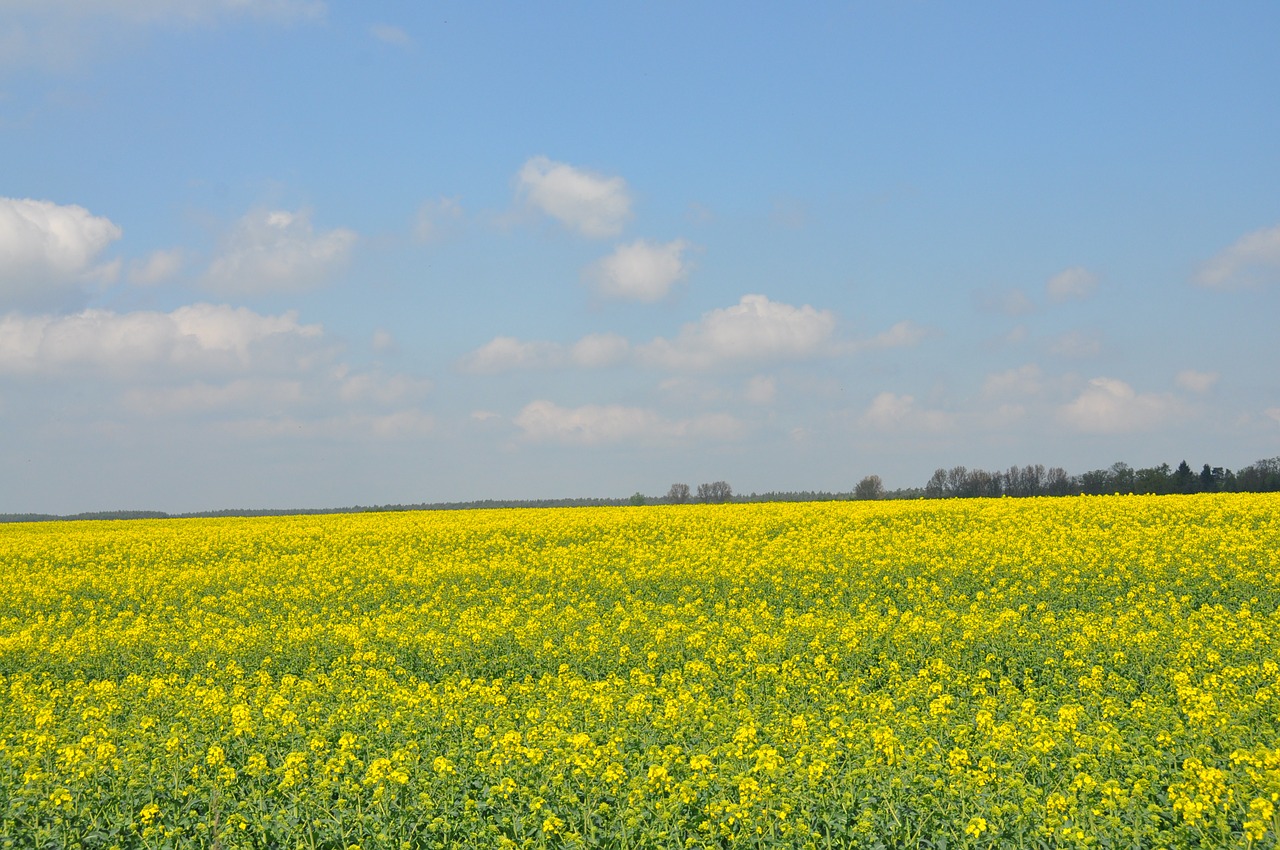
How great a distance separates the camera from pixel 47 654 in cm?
1962

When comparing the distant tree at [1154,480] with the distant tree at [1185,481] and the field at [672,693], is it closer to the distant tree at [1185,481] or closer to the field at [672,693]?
the distant tree at [1185,481]

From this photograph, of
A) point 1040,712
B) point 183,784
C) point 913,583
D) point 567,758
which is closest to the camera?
point 567,758

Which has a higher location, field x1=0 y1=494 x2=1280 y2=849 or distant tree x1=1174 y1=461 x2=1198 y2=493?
distant tree x1=1174 y1=461 x2=1198 y2=493

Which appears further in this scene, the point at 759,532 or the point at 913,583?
the point at 759,532

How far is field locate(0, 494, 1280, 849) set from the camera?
27.6ft

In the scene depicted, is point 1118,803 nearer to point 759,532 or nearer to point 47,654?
point 47,654

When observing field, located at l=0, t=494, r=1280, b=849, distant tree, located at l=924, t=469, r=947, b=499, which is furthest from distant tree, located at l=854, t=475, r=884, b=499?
field, located at l=0, t=494, r=1280, b=849

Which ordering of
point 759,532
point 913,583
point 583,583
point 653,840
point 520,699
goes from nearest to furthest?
point 653,840 < point 520,699 < point 913,583 < point 583,583 < point 759,532

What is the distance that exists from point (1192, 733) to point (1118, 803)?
2991mm

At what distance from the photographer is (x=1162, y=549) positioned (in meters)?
24.6

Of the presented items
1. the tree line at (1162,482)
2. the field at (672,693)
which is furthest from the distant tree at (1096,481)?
the field at (672,693)

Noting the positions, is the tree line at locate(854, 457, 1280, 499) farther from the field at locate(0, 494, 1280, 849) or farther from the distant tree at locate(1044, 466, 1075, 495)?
the field at locate(0, 494, 1280, 849)

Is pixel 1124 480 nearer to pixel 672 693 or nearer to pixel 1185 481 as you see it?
pixel 1185 481

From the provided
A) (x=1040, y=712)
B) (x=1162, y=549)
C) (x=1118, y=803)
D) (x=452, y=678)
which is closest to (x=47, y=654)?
(x=452, y=678)
